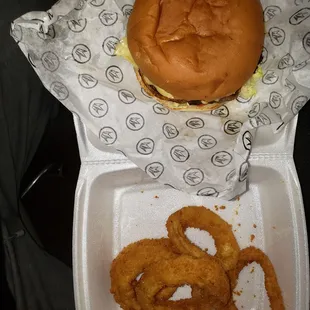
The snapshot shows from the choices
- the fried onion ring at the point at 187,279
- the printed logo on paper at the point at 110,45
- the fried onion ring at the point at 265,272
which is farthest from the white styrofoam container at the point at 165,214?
the printed logo on paper at the point at 110,45

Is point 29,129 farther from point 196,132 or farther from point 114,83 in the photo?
point 196,132

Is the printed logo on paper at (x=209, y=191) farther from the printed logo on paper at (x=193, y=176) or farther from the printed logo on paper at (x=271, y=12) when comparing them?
the printed logo on paper at (x=271, y=12)

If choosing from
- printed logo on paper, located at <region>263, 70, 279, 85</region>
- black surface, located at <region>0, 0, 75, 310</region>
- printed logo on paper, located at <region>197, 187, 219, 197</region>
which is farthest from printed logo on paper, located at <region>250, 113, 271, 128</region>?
black surface, located at <region>0, 0, 75, 310</region>

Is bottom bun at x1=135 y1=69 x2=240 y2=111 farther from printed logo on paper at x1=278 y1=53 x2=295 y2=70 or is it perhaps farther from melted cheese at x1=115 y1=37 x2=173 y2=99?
printed logo on paper at x1=278 y1=53 x2=295 y2=70

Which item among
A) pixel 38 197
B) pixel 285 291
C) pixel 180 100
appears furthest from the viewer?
pixel 38 197

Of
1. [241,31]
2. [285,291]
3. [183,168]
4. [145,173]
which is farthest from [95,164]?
[285,291]

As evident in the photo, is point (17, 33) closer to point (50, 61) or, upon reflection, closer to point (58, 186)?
point (50, 61)
